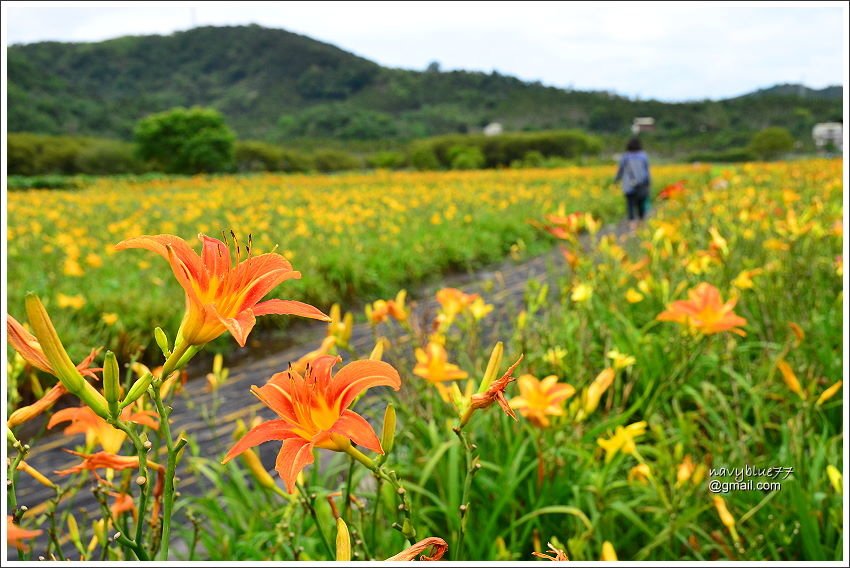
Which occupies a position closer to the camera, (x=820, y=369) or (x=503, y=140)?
(x=820, y=369)

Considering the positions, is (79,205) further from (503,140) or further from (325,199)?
(503,140)

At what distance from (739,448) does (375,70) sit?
51.8m

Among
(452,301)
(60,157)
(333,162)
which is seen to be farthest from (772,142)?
(60,157)

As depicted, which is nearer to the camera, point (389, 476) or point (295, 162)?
point (389, 476)

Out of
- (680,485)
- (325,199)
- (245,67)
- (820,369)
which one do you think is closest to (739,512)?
(680,485)

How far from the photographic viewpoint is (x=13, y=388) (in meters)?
1.07

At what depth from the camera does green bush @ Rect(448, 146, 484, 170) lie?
86.3ft

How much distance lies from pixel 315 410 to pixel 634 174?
7131 millimetres

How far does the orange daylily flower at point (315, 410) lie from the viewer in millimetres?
432

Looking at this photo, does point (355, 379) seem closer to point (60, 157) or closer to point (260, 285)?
point (260, 285)

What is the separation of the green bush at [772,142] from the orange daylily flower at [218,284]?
65.6ft

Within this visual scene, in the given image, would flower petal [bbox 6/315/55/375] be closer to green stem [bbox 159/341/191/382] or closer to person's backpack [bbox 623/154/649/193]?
green stem [bbox 159/341/191/382]

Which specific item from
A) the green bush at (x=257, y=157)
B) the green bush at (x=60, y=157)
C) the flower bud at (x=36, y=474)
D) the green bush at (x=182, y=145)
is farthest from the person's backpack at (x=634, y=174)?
the green bush at (x=182, y=145)

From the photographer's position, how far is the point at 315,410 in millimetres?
469
